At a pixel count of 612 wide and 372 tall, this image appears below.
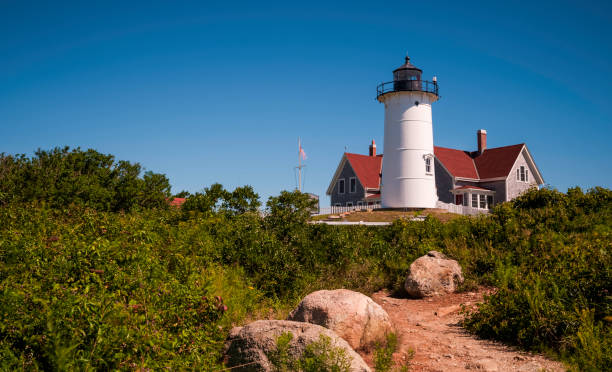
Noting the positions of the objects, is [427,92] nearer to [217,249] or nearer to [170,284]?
[217,249]

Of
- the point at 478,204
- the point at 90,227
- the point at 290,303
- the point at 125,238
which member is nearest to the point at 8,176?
the point at 90,227

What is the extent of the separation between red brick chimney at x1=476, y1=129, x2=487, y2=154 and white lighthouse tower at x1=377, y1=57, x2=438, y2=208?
8.60 meters

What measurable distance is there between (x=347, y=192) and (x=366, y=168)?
2730 millimetres

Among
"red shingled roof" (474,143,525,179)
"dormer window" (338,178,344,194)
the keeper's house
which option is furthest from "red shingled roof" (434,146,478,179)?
"dormer window" (338,178,344,194)

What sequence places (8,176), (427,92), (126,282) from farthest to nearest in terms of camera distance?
(427,92) → (8,176) → (126,282)

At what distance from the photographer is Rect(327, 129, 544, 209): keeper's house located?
1532 inches

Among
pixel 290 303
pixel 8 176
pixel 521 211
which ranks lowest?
pixel 290 303

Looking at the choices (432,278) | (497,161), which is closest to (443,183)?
(497,161)

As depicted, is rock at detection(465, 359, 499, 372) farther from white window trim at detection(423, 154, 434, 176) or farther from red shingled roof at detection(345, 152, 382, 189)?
red shingled roof at detection(345, 152, 382, 189)

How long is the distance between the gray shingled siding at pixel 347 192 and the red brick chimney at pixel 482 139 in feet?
36.4

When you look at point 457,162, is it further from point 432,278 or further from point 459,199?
point 432,278

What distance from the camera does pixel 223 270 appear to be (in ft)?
30.7

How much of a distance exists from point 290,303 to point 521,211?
9332 mm

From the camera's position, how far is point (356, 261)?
42.8 feet
